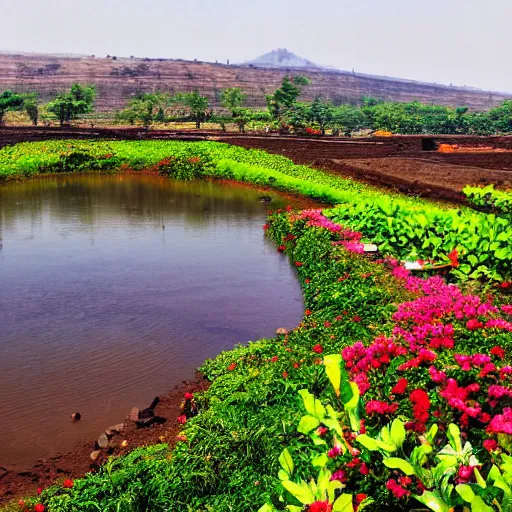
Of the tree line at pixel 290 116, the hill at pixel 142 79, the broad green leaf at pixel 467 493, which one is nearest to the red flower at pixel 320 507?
the broad green leaf at pixel 467 493

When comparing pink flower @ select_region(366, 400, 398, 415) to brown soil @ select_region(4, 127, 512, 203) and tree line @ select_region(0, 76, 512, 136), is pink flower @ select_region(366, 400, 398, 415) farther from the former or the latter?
tree line @ select_region(0, 76, 512, 136)

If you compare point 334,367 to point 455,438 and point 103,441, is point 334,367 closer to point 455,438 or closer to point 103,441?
point 455,438

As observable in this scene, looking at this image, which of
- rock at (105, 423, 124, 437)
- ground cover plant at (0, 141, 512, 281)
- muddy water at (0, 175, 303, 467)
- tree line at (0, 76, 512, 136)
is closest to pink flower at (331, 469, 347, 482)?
rock at (105, 423, 124, 437)

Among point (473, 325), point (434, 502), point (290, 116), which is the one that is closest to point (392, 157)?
point (290, 116)

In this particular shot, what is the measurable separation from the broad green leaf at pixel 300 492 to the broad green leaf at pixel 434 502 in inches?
27.9

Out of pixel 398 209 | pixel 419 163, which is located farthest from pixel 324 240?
pixel 419 163

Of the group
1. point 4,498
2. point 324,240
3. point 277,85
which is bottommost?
point 4,498

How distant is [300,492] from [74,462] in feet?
11.2

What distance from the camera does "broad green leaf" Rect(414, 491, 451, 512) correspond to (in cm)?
368

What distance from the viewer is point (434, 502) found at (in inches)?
146

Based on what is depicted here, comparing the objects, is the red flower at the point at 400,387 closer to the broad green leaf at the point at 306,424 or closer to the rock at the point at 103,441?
the broad green leaf at the point at 306,424

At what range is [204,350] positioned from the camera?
924 cm

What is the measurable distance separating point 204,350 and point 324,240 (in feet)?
17.1

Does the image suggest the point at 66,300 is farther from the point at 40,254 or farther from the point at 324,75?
the point at 324,75
